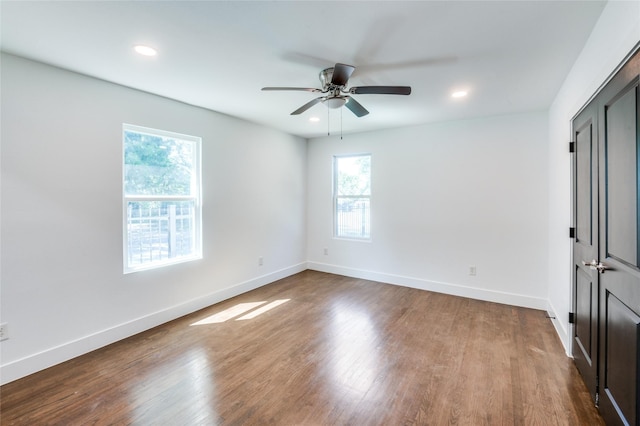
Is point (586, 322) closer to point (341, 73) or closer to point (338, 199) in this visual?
point (341, 73)

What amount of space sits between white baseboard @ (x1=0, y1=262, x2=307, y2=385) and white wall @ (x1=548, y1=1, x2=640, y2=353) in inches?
150

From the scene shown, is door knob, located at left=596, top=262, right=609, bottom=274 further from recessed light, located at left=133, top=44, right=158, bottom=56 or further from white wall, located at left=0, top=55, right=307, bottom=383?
white wall, located at left=0, top=55, right=307, bottom=383

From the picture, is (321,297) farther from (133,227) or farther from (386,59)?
(386,59)

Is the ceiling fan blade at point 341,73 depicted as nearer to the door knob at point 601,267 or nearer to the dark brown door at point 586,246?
the dark brown door at point 586,246

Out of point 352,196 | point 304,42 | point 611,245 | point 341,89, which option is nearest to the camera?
point 611,245

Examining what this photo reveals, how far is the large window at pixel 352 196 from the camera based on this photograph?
4973mm

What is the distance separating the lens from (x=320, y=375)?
7.41ft

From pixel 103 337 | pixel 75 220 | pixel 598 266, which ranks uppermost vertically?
pixel 75 220

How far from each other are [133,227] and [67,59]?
1.54 m

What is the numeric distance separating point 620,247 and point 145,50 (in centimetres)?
330

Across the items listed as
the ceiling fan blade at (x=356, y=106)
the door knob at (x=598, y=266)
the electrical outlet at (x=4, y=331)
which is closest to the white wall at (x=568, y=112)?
the door knob at (x=598, y=266)

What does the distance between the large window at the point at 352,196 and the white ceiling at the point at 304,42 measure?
205cm

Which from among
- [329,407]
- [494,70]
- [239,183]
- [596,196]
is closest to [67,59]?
[239,183]

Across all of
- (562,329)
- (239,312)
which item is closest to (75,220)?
(239,312)
